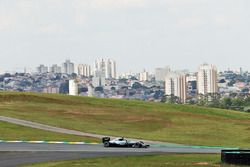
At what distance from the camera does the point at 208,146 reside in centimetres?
6750

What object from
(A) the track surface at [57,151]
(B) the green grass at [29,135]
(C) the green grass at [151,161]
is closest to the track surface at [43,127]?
(B) the green grass at [29,135]

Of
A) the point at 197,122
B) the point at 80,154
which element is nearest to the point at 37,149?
the point at 80,154

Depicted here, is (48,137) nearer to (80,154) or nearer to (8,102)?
(80,154)

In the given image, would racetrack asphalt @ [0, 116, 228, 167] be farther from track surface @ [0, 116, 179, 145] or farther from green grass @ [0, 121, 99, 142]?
track surface @ [0, 116, 179, 145]

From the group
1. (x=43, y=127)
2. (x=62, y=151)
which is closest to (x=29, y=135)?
(x=43, y=127)

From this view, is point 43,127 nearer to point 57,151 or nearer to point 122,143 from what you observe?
point 122,143

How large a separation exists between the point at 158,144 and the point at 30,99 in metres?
51.3

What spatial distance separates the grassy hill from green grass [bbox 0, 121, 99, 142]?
757cm

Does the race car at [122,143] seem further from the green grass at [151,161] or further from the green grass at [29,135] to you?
the green grass at [151,161]

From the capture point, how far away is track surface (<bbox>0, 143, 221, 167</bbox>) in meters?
51.8

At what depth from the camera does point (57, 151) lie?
188ft

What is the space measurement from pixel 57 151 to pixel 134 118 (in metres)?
39.1

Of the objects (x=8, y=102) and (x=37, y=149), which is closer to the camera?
(x=37, y=149)

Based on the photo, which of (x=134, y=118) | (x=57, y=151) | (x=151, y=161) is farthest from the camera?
(x=134, y=118)
